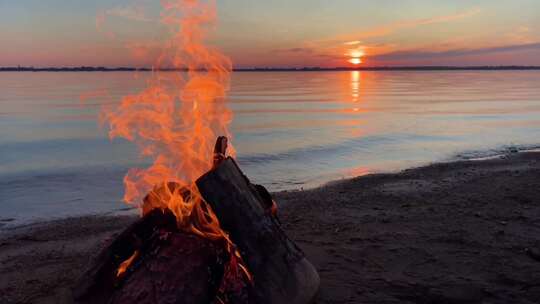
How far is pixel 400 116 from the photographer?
3659 cm

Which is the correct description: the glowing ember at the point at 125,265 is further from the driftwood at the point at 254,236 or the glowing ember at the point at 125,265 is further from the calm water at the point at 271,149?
the calm water at the point at 271,149

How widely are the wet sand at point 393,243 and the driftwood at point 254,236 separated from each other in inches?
37.8

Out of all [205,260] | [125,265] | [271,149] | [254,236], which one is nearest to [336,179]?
[271,149]

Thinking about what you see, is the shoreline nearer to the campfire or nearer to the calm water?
the calm water

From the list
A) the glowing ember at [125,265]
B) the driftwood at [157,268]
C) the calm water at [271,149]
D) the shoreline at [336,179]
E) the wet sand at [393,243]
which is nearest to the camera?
the driftwood at [157,268]

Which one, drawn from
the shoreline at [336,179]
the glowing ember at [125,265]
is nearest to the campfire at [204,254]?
the glowing ember at [125,265]

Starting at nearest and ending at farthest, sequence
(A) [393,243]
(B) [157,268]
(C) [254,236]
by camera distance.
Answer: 1. (B) [157,268]
2. (C) [254,236]
3. (A) [393,243]

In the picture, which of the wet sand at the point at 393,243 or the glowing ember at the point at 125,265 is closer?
the glowing ember at the point at 125,265

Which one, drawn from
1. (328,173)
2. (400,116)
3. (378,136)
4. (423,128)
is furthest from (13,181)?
(400,116)

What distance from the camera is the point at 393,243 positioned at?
7973mm

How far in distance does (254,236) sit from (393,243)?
373cm

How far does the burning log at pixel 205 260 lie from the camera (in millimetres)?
4758

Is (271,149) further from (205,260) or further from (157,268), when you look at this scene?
(157,268)

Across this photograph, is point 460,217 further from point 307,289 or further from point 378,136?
point 378,136
